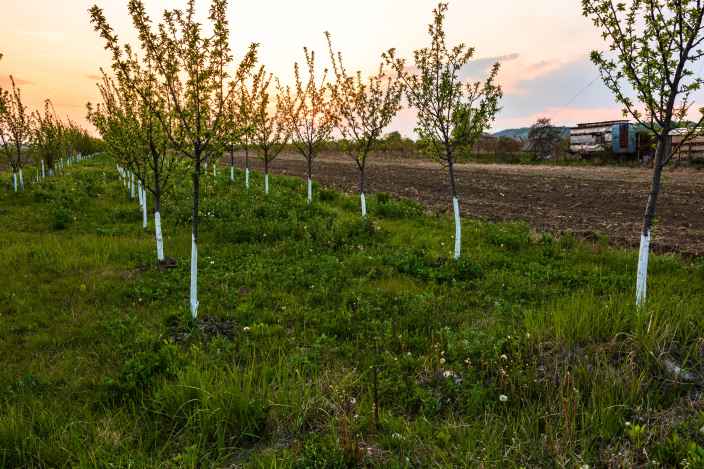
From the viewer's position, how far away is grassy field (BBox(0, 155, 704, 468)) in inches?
163

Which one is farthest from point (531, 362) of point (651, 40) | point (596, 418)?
point (651, 40)

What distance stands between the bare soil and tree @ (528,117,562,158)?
1166 cm

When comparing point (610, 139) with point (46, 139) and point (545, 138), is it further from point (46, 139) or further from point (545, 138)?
point (46, 139)

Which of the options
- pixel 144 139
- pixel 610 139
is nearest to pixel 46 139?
pixel 144 139

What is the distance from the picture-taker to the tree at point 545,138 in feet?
148

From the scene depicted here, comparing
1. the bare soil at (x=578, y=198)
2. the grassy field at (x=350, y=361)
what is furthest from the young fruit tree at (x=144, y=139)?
the bare soil at (x=578, y=198)

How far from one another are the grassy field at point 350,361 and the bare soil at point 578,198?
11.7 ft

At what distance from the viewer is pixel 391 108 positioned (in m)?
14.7

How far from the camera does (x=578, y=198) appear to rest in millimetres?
20578

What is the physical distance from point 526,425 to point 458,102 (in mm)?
8477

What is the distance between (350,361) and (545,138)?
45959mm

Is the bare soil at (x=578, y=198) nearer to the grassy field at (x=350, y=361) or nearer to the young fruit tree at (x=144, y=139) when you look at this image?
the grassy field at (x=350, y=361)

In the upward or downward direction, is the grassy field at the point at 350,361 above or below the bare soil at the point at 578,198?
below

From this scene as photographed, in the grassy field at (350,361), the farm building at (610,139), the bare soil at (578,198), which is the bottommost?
the grassy field at (350,361)
